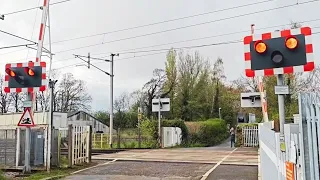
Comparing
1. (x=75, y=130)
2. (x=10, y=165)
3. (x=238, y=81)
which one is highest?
(x=238, y=81)

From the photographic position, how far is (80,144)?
13250 millimetres

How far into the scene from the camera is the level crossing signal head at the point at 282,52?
4.84m

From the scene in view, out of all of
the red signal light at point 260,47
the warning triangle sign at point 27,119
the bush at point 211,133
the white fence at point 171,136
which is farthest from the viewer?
the bush at point 211,133

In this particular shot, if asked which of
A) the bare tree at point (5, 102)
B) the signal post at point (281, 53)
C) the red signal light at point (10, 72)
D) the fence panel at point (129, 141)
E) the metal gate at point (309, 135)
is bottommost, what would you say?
the fence panel at point (129, 141)

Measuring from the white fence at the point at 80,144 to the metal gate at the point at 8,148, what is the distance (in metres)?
1.90

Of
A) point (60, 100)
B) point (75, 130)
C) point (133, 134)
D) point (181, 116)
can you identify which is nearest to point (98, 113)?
point (60, 100)

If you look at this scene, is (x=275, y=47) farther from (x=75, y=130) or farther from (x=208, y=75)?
(x=208, y=75)

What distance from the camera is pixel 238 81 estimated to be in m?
50.0

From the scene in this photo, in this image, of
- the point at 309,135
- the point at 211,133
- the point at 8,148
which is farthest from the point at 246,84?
the point at 309,135

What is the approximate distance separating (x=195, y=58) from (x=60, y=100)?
87.2ft

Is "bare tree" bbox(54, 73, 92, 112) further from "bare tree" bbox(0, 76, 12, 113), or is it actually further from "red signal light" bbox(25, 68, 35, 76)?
"red signal light" bbox(25, 68, 35, 76)

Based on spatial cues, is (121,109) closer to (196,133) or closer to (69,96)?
(69,96)

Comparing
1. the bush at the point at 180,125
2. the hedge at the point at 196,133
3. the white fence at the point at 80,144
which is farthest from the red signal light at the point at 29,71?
the bush at the point at 180,125

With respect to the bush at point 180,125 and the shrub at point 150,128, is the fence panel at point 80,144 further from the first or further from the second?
the bush at point 180,125
